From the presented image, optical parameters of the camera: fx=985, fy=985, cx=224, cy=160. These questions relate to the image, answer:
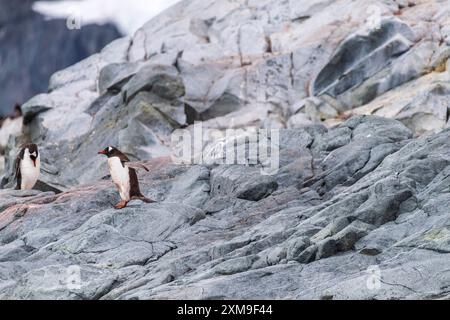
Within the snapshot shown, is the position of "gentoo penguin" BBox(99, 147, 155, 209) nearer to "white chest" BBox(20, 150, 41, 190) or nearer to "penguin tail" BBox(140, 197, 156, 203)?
"penguin tail" BBox(140, 197, 156, 203)

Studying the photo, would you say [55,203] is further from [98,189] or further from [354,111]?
[354,111]

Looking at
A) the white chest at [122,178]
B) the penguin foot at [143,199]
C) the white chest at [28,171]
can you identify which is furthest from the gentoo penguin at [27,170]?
the penguin foot at [143,199]

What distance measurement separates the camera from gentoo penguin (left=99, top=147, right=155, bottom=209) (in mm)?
24625

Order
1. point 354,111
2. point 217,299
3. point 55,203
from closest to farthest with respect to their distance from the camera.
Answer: point 217,299 < point 55,203 < point 354,111

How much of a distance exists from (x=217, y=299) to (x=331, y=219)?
12.8ft

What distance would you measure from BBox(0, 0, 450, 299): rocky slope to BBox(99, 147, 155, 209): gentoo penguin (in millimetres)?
609

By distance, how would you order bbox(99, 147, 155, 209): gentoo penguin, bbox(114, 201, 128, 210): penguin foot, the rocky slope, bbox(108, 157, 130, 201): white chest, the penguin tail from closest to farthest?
the rocky slope → bbox(114, 201, 128, 210): penguin foot → the penguin tail → bbox(99, 147, 155, 209): gentoo penguin → bbox(108, 157, 130, 201): white chest

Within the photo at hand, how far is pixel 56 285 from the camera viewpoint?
63.2ft

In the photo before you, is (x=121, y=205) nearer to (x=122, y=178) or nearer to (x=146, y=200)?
(x=146, y=200)

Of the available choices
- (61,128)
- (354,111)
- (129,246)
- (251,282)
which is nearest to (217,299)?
(251,282)

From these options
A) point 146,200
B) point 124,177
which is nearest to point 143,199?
point 146,200

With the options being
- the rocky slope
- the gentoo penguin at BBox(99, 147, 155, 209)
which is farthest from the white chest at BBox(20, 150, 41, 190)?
the gentoo penguin at BBox(99, 147, 155, 209)
